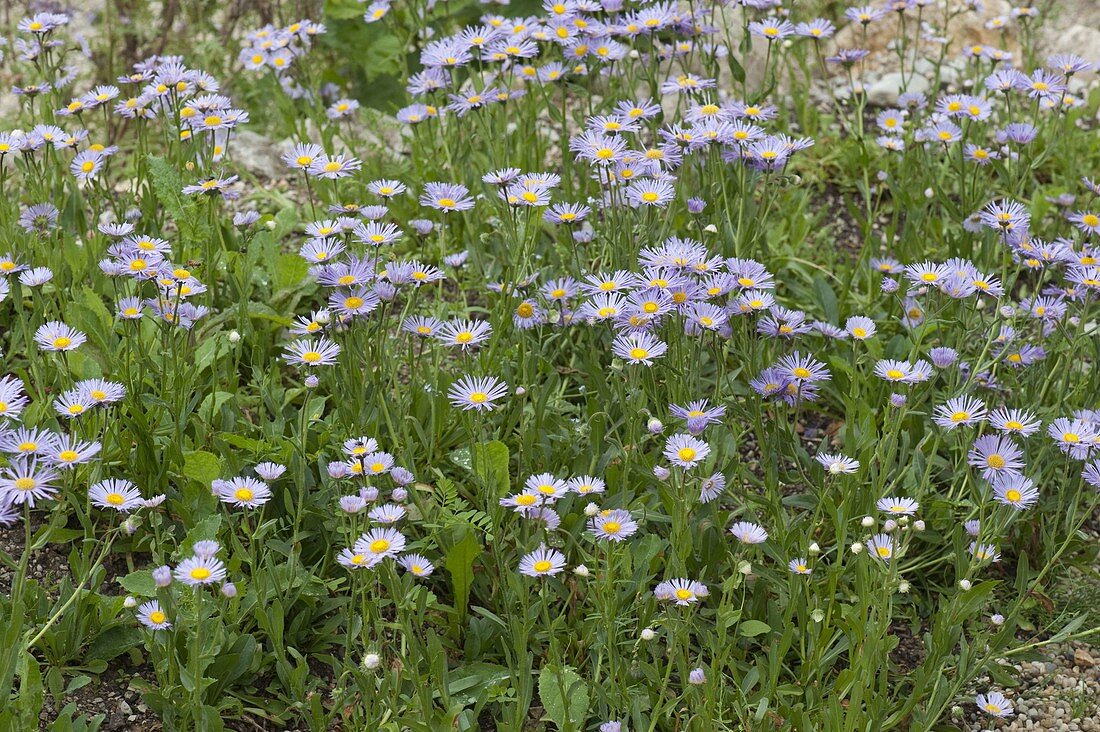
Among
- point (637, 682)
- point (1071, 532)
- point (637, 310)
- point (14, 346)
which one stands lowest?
point (637, 682)

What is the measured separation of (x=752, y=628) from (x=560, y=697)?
458 millimetres

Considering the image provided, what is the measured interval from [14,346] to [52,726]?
51.9 inches

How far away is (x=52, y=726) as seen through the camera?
7.36 feet

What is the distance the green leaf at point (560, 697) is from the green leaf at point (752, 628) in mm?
377

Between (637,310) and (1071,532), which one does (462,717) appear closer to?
(637,310)

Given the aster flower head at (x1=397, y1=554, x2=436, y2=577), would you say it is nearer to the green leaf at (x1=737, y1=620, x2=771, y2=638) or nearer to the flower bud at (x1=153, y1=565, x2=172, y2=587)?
the flower bud at (x1=153, y1=565, x2=172, y2=587)

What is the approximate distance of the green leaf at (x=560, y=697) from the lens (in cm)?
239

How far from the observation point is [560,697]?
241 centimetres

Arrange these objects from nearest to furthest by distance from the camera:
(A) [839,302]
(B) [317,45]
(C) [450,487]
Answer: (C) [450,487] < (A) [839,302] < (B) [317,45]

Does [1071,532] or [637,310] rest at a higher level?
[637,310]

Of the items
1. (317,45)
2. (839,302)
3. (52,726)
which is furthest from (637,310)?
(317,45)

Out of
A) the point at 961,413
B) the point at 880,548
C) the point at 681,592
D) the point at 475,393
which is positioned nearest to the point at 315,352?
the point at 475,393

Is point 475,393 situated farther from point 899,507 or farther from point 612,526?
point 899,507

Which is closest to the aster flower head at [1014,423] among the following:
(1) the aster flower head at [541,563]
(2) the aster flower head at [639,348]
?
(2) the aster flower head at [639,348]
